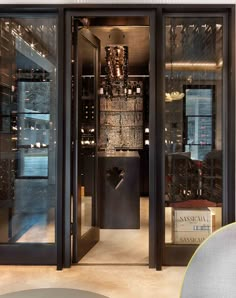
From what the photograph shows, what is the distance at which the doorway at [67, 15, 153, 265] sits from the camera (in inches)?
150

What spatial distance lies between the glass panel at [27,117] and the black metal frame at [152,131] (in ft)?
0.49

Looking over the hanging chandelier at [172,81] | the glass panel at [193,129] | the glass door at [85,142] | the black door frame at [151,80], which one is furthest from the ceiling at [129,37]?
the glass panel at [193,129]

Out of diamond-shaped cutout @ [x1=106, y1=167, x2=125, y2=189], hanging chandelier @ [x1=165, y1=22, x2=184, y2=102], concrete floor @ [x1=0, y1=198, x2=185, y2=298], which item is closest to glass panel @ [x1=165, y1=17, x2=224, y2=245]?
hanging chandelier @ [x1=165, y1=22, x2=184, y2=102]

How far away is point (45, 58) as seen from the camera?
12.3ft

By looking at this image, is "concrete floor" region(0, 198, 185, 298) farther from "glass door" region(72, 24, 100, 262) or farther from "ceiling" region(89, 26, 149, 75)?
"ceiling" region(89, 26, 149, 75)

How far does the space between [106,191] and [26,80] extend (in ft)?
8.16

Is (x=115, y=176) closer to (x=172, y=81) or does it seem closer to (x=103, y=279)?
(x=172, y=81)

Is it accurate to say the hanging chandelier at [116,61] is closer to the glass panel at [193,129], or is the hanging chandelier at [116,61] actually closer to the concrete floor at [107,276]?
the glass panel at [193,129]

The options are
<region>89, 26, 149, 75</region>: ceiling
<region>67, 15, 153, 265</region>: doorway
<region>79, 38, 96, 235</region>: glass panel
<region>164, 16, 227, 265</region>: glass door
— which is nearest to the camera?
<region>164, 16, 227, 265</region>: glass door

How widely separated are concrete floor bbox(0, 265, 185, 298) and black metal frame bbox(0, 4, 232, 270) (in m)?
0.14

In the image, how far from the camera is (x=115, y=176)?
568 centimetres

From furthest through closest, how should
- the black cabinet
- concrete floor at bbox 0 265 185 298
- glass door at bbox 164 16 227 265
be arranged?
the black cabinet, glass door at bbox 164 16 227 265, concrete floor at bbox 0 265 185 298

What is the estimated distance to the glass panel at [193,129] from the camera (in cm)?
371

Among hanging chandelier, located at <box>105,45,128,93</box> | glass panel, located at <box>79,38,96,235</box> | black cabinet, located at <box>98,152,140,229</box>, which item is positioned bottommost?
black cabinet, located at <box>98,152,140,229</box>
